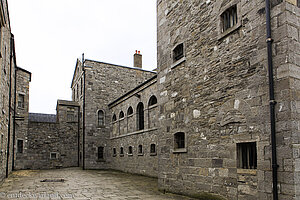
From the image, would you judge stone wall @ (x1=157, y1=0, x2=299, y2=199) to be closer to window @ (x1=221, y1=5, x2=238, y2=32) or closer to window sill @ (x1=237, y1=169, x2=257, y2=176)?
window sill @ (x1=237, y1=169, x2=257, y2=176)

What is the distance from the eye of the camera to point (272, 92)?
5.38m

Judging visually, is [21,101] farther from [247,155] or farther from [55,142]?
[247,155]

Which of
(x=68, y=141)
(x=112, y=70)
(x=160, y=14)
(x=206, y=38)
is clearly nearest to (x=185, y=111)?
(x=206, y=38)

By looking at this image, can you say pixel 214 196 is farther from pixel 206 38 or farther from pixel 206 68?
pixel 206 38

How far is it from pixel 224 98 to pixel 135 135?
10.4 metres

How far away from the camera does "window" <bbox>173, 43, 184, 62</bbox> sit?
29.1 ft

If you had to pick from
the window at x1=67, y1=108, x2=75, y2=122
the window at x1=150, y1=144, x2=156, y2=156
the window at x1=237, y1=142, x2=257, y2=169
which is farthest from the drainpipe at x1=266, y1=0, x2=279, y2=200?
the window at x1=67, y1=108, x2=75, y2=122

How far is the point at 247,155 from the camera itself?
605cm

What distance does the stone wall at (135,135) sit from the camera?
1443cm

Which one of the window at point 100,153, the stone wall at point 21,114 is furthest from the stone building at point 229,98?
the stone wall at point 21,114

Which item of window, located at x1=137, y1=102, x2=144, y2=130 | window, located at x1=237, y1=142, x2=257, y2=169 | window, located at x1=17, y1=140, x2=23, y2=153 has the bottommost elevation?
window, located at x1=17, y1=140, x2=23, y2=153

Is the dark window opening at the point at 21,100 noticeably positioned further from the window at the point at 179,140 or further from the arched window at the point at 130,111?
the window at the point at 179,140

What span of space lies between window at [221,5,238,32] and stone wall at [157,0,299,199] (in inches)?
4.5

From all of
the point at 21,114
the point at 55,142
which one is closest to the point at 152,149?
the point at 21,114
